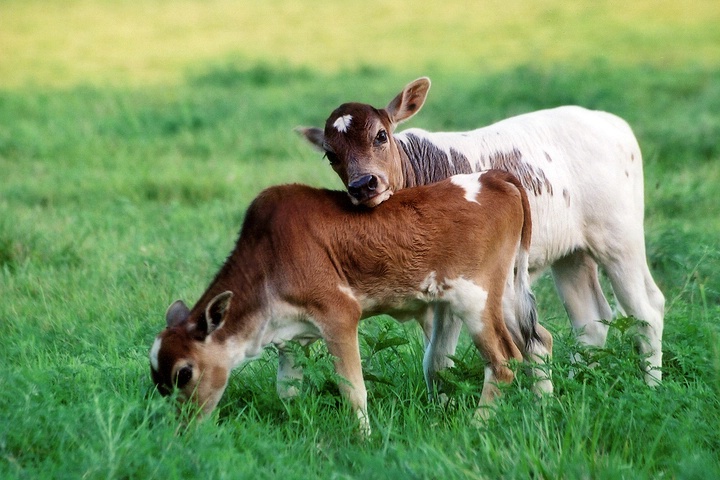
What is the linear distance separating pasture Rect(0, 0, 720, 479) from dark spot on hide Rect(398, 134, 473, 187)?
36.4 inches

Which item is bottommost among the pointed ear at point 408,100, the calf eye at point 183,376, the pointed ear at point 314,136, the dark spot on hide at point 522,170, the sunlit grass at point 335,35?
the sunlit grass at point 335,35

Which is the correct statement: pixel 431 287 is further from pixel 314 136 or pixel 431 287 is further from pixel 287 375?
pixel 314 136

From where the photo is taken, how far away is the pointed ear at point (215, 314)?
16.0 ft

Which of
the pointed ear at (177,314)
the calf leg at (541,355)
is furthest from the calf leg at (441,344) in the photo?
the pointed ear at (177,314)

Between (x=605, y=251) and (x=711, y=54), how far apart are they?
42.7 ft

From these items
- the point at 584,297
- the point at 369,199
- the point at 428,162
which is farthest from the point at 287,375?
the point at 584,297

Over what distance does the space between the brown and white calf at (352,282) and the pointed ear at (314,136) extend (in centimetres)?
66

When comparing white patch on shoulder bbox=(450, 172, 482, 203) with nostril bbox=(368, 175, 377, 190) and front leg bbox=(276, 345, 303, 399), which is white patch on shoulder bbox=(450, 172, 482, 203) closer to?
nostril bbox=(368, 175, 377, 190)

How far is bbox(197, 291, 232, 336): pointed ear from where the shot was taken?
4891 mm

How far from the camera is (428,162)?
6.09 metres

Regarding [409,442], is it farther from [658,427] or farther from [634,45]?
[634,45]

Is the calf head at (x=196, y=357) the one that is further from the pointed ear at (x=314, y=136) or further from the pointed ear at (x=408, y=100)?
the pointed ear at (x=408, y=100)

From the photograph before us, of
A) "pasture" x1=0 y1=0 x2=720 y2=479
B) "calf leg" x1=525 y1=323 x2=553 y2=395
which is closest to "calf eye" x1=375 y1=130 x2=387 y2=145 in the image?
"pasture" x1=0 y1=0 x2=720 y2=479

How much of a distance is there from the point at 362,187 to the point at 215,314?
99 centimetres
